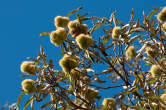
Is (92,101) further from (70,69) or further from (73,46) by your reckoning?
(73,46)

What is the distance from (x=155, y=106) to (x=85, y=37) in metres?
0.63

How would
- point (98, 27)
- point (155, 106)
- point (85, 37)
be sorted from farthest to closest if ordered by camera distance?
point (98, 27) < point (85, 37) < point (155, 106)

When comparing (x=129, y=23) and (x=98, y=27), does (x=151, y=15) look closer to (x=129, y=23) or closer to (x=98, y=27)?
(x=129, y=23)

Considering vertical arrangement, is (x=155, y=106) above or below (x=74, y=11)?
below

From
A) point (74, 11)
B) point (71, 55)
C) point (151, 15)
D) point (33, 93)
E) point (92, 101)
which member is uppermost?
point (74, 11)

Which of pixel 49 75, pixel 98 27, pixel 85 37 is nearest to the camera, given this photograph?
pixel 85 37

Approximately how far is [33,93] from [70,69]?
312mm

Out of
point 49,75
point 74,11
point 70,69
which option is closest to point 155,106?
point 70,69

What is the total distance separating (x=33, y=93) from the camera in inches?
81.2

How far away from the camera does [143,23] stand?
2.20 m

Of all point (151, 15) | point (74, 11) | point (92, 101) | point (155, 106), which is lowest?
point (155, 106)

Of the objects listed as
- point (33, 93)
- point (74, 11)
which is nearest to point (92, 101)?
point (33, 93)

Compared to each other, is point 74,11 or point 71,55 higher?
point 74,11

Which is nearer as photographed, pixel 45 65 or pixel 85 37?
pixel 85 37
